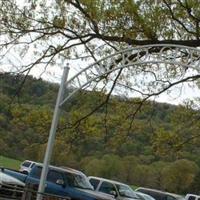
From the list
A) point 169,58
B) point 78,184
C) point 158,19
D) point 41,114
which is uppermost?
point 158,19

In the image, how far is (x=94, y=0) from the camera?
14117 mm

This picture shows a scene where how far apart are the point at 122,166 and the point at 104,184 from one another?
4103 centimetres

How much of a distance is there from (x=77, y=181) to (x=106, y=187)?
525cm

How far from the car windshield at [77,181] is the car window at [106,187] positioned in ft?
13.3

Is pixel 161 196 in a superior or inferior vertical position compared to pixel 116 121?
inferior

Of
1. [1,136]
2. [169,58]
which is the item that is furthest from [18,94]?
[1,136]

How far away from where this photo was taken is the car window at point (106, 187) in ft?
83.9

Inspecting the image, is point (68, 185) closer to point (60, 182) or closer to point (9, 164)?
point (60, 182)

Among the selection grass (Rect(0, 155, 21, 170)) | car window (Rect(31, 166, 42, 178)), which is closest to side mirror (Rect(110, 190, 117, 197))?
car window (Rect(31, 166, 42, 178))

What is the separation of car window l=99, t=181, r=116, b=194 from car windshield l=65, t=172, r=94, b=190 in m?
4.07

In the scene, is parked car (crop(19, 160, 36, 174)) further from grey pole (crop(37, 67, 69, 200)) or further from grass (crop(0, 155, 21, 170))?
grey pole (crop(37, 67, 69, 200))

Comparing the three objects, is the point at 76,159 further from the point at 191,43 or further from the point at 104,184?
the point at 191,43

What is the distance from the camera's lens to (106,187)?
2612 centimetres

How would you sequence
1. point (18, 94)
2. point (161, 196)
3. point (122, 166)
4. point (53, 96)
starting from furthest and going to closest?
point (122, 166) < point (161, 196) < point (53, 96) < point (18, 94)
